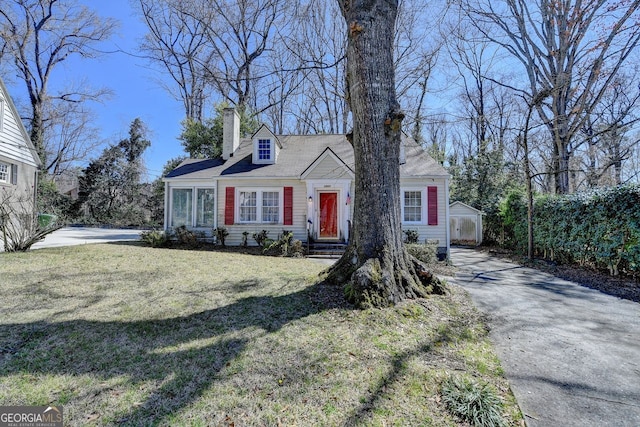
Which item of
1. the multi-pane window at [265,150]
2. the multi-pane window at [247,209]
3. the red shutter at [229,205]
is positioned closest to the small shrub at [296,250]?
the multi-pane window at [247,209]

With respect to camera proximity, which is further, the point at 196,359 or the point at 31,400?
the point at 196,359

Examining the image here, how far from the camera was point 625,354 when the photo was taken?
10.4 feet

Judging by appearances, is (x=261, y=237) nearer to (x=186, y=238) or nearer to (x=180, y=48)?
(x=186, y=238)

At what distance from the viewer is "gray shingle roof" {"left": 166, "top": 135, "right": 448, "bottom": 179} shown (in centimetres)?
1152

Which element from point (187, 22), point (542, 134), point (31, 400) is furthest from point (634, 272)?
point (187, 22)

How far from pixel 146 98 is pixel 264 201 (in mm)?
15884

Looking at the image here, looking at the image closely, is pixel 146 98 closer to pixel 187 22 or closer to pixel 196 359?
pixel 187 22

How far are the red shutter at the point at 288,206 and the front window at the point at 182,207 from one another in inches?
160

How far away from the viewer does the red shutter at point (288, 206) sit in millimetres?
11602

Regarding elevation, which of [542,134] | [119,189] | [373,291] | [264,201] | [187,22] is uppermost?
[187,22]

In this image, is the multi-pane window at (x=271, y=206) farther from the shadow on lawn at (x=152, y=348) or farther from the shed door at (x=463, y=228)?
the shed door at (x=463, y=228)

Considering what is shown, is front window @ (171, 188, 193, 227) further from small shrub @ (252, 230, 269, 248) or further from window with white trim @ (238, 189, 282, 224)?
small shrub @ (252, 230, 269, 248)

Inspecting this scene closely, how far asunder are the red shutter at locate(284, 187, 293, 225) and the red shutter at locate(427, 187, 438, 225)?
531 cm

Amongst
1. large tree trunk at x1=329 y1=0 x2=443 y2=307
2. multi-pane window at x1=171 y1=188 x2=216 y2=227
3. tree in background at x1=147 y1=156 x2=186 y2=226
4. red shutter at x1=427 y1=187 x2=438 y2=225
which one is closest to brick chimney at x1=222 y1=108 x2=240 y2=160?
multi-pane window at x1=171 y1=188 x2=216 y2=227
